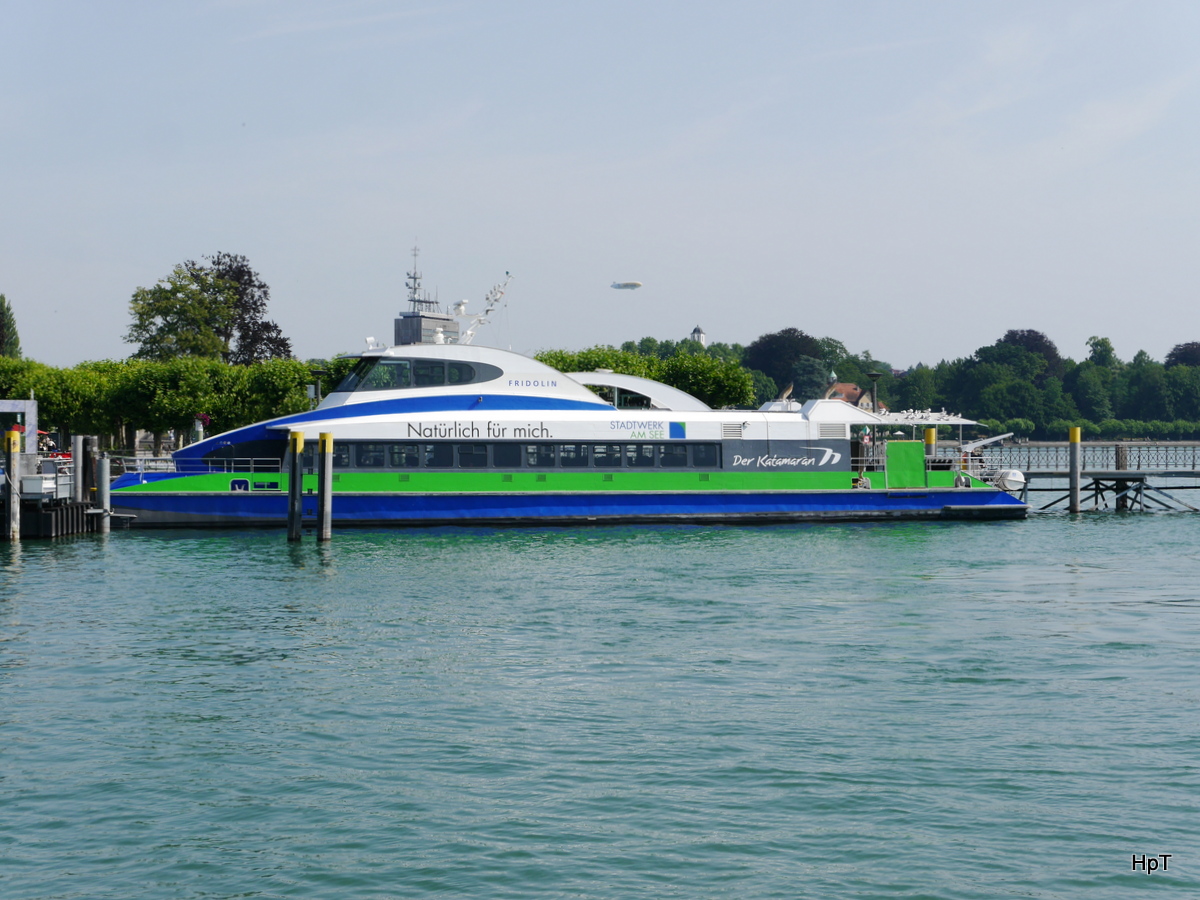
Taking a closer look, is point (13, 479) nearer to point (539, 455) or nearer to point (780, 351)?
point (539, 455)

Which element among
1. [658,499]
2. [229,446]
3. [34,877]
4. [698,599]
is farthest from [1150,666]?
[229,446]

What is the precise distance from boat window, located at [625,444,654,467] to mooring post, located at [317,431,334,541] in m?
8.29

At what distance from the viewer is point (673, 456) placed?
35.0 meters

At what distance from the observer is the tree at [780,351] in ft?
480

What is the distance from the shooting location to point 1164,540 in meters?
33.8

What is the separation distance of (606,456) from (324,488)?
7925 millimetres

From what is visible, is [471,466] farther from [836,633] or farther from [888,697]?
[888,697]

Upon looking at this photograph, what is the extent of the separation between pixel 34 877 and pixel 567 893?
13.0 feet

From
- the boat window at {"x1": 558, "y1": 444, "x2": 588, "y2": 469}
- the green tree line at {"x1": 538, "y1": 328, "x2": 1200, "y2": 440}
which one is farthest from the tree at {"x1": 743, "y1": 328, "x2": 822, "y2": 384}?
the boat window at {"x1": 558, "y1": 444, "x2": 588, "y2": 469}

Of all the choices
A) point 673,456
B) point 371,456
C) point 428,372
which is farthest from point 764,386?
point 371,456

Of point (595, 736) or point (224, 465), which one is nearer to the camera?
point (595, 736)

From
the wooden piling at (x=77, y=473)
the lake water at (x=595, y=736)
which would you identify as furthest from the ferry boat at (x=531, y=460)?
the lake water at (x=595, y=736)

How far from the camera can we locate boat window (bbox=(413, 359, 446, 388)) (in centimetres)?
3400

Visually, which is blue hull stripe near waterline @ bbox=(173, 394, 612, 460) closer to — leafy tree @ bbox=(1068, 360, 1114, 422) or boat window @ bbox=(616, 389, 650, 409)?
boat window @ bbox=(616, 389, 650, 409)
